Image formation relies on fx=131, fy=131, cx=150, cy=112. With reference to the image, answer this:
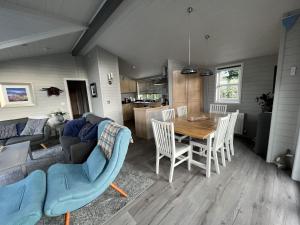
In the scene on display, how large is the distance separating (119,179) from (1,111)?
4.01 metres

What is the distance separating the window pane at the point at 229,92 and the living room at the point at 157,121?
0.16ft

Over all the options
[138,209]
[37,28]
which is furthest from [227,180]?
[37,28]

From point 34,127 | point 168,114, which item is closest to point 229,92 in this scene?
point 168,114

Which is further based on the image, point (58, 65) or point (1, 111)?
point (58, 65)

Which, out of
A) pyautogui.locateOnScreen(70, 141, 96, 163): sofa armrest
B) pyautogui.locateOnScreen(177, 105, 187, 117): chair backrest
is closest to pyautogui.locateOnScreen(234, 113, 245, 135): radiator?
pyautogui.locateOnScreen(177, 105, 187, 117): chair backrest

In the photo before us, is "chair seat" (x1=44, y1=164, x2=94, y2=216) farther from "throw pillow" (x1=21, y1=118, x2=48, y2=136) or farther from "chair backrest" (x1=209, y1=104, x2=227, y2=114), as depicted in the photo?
"chair backrest" (x1=209, y1=104, x2=227, y2=114)

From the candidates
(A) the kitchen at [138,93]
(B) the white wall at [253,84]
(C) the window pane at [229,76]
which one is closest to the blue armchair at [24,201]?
(A) the kitchen at [138,93]

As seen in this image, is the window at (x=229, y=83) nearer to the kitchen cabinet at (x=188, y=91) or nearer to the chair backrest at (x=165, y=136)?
the kitchen cabinet at (x=188, y=91)

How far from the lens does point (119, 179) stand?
2.14 metres

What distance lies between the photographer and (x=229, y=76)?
4.13m

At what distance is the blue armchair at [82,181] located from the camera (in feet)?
4.06

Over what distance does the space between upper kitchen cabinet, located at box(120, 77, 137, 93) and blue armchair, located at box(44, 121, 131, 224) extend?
212 inches

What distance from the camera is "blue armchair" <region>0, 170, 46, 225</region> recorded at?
1078mm

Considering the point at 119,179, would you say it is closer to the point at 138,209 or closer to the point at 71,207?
the point at 138,209
